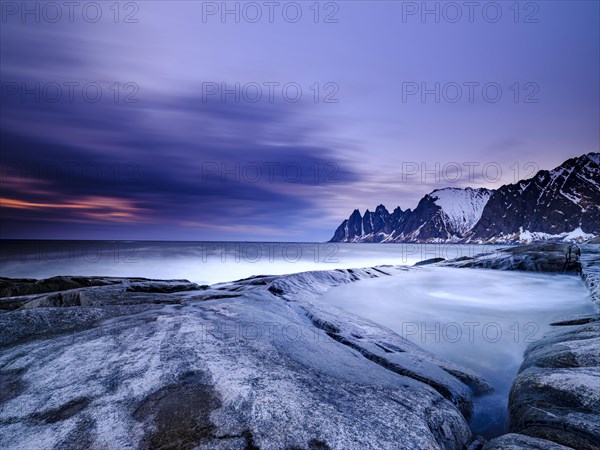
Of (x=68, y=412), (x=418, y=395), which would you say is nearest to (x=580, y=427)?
(x=418, y=395)

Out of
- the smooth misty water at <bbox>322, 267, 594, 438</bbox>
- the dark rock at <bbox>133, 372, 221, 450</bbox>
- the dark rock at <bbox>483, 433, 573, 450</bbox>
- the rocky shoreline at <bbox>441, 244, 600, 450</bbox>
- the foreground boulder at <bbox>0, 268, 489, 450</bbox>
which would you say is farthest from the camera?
the smooth misty water at <bbox>322, 267, 594, 438</bbox>

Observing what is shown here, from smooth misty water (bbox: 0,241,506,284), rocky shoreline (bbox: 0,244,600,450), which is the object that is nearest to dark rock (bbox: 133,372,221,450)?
rocky shoreline (bbox: 0,244,600,450)

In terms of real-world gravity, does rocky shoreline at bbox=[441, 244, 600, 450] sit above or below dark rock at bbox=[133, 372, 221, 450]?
below

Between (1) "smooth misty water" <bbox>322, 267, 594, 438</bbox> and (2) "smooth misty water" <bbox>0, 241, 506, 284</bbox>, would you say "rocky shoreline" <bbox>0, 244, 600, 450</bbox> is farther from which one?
(2) "smooth misty water" <bbox>0, 241, 506, 284</bbox>

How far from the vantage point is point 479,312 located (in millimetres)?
11711

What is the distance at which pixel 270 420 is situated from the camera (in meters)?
2.90

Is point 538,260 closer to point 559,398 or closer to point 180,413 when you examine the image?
point 559,398

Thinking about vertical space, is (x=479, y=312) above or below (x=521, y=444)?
below

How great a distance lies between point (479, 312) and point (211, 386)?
11432mm

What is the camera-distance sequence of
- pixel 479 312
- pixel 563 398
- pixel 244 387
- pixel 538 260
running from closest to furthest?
pixel 244 387
pixel 563 398
pixel 479 312
pixel 538 260

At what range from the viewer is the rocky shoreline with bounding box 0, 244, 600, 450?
2803 mm

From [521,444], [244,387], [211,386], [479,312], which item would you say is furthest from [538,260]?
[211,386]

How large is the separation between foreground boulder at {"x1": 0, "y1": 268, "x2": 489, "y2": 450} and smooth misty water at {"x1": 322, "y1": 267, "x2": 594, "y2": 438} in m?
1.20

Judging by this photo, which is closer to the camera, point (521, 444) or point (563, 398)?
point (521, 444)
